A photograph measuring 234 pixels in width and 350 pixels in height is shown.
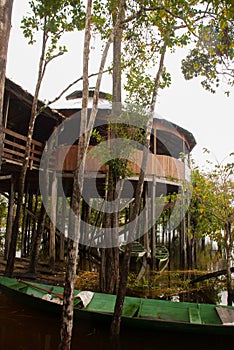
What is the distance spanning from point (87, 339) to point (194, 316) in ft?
6.47

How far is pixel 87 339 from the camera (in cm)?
554

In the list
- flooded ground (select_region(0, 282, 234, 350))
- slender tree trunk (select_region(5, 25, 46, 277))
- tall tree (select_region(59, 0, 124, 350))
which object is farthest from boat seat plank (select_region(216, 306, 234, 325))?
slender tree trunk (select_region(5, 25, 46, 277))

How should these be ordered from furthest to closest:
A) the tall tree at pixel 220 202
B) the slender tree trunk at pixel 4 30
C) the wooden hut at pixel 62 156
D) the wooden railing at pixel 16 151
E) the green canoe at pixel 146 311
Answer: the wooden hut at pixel 62 156 → the wooden railing at pixel 16 151 → the tall tree at pixel 220 202 → the green canoe at pixel 146 311 → the slender tree trunk at pixel 4 30

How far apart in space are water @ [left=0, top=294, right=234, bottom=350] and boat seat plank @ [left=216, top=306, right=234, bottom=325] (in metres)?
0.30

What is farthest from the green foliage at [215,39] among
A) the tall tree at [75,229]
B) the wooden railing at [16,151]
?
the wooden railing at [16,151]

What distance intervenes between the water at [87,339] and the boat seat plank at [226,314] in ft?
0.97

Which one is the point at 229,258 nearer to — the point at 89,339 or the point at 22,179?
the point at 89,339

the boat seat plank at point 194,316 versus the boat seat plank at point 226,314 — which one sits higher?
the boat seat plank at point 226,314

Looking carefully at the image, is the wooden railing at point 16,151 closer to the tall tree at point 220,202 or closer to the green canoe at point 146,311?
the green canoe at point 146,311

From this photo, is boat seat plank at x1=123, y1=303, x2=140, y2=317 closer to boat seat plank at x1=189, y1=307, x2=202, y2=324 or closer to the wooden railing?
boat seat plank at x1=189, y1=307, x2=202, y2=324

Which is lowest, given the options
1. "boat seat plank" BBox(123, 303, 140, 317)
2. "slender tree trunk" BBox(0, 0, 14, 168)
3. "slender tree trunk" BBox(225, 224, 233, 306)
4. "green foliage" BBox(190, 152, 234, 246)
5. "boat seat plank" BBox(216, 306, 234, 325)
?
"boat seat plank" BBox(123, 303, 140, 317)

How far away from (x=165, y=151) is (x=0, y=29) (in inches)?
627

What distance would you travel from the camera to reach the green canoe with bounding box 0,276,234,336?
5.27m

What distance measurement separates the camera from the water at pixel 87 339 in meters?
5.28
